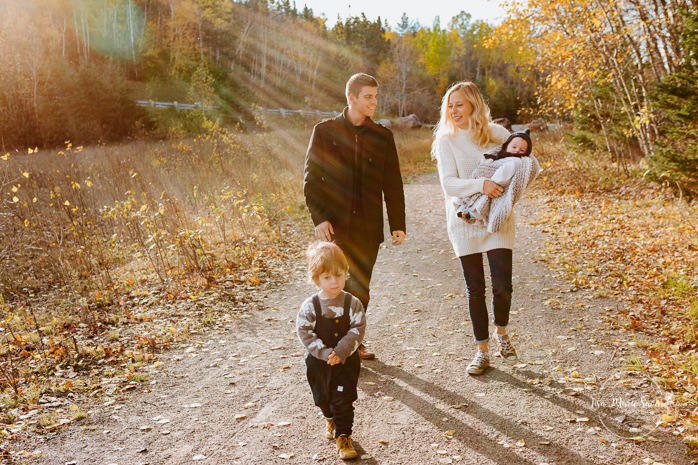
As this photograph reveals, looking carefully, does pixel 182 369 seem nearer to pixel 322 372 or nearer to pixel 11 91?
pixel 322 372

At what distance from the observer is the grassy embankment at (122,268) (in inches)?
217

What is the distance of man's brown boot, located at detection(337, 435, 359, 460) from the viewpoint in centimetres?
362

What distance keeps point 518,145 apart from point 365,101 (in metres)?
1.21

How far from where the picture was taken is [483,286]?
468 centimetres

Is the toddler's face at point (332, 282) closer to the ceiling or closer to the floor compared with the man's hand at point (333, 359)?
closer to the ceiling

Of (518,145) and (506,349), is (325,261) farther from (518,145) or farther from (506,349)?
(506,349)

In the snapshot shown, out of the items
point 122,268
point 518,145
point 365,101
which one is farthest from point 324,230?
point 122,268

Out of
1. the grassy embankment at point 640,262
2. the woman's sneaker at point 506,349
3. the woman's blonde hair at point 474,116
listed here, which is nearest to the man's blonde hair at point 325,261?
the woman's blonde hair at point 474,116

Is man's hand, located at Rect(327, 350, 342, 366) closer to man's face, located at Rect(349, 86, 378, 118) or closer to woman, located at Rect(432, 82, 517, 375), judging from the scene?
woman, located at Rect(432, 82, 517, 375)

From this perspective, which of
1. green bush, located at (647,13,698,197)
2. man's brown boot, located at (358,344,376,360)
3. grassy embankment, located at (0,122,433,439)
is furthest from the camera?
green bush, located at (647,13,698,197)

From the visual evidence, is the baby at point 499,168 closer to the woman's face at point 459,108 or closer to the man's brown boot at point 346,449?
the woman's face at point 459,108

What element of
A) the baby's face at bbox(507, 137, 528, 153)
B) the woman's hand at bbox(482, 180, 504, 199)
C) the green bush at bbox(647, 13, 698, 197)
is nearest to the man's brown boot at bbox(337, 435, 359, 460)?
the woman's hand at bbox(482, 180, 504, 199)

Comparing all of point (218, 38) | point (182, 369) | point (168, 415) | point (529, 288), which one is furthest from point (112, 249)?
point (218, 38)

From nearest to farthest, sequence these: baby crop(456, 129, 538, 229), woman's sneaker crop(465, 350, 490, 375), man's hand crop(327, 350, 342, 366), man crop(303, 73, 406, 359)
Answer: man's hand crop(327, 350, 342, 366) → baby crop(456, 129, 538, 229) → man crop(303, 73, 406, 359) → woman's sneaker crop(465, 350, 490, 375)
